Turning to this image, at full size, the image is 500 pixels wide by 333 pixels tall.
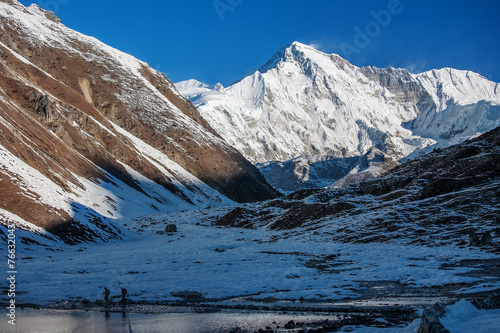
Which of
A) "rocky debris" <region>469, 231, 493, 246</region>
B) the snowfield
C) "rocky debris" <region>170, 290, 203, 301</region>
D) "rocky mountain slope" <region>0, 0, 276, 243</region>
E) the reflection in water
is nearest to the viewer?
the reflection in water

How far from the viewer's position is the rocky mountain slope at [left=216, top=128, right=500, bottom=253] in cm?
3762

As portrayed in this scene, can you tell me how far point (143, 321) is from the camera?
48.2 ft

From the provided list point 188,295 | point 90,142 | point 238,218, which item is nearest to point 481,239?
point 188,295

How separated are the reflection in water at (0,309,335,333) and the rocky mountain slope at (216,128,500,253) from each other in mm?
21175

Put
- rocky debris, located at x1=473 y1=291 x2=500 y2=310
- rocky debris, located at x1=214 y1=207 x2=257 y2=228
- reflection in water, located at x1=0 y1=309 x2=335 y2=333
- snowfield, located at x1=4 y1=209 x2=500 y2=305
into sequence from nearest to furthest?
rocky debris, located at x1=473 y1=291 x2=500 y2=310 < reflection in water, located at x1=0 y1=309 x2=335 y2=333 < snowfield, located at x1=4 y1=209 x2=500 y2=305 < rocky debris, located at x1=214 y1=207 x2=257 y2=228

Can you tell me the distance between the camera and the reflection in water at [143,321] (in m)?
13.4

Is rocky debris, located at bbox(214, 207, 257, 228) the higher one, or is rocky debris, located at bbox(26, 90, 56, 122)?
rocky debris, located at bbox(26, 90, 56, 122)

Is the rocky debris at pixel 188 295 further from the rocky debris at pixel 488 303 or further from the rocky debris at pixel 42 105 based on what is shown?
the rocky debris at pixel 42 105

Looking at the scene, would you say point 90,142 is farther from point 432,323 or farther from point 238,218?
point 432,323

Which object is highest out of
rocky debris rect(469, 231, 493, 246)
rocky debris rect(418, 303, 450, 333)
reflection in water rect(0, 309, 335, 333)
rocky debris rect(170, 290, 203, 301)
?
rocky debris rect(469, 231, 493, 246)

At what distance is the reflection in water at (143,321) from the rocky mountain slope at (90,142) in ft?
64.4

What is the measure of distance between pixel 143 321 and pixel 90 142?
286 feet

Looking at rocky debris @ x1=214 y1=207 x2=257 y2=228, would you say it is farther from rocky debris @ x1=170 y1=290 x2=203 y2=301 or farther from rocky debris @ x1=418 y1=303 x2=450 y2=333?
rocky debris @ x1=418 y1=303 x2=450 y2=333

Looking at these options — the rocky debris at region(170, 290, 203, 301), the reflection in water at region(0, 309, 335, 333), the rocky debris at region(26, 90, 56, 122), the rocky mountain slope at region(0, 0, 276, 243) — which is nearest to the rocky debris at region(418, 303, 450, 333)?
the reflection in water at region(0, 309, 335, 333)
